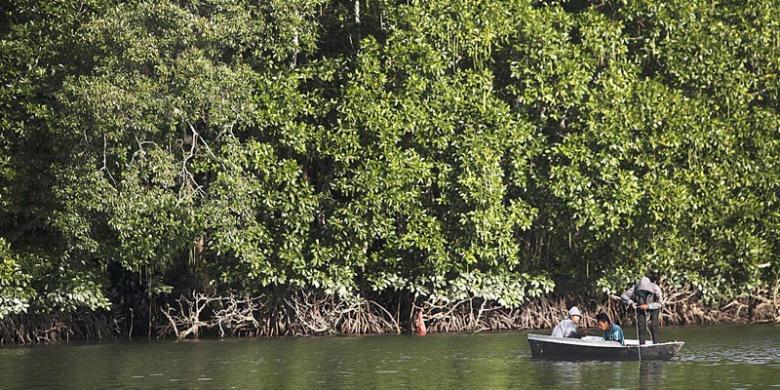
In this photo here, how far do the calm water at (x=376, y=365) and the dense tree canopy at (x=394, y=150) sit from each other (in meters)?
2.49

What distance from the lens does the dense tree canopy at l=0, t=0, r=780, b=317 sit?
121ft

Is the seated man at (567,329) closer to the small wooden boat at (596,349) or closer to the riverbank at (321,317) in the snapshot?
the small wooden boat at (596,349)

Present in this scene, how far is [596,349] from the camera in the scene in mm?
31312

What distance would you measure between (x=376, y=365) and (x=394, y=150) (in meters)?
9.43

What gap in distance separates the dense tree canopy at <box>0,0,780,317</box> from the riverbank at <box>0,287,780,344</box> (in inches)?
24.1

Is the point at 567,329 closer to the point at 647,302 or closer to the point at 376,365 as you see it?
the point at 647,302

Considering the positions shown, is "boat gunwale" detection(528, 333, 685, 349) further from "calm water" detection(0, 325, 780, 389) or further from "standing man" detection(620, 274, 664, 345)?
"standing man" detection(620, 274, 664, 345)

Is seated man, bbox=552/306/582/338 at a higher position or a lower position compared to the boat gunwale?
higher

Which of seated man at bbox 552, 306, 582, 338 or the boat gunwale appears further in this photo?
seated man at bbox 552, 306, 582, 338

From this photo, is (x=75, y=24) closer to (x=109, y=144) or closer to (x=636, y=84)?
(x=109, y=144)

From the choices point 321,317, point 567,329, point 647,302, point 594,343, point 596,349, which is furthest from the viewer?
point 321,317

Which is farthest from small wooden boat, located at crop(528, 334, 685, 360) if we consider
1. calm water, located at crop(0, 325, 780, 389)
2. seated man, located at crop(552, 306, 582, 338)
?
seated man, located at crop(552, 306, 582, 338)

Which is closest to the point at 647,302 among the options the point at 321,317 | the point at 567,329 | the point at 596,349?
the point at 567,329

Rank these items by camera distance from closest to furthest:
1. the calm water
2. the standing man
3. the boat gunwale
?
the calm water
the boat gunwale
the standing man
